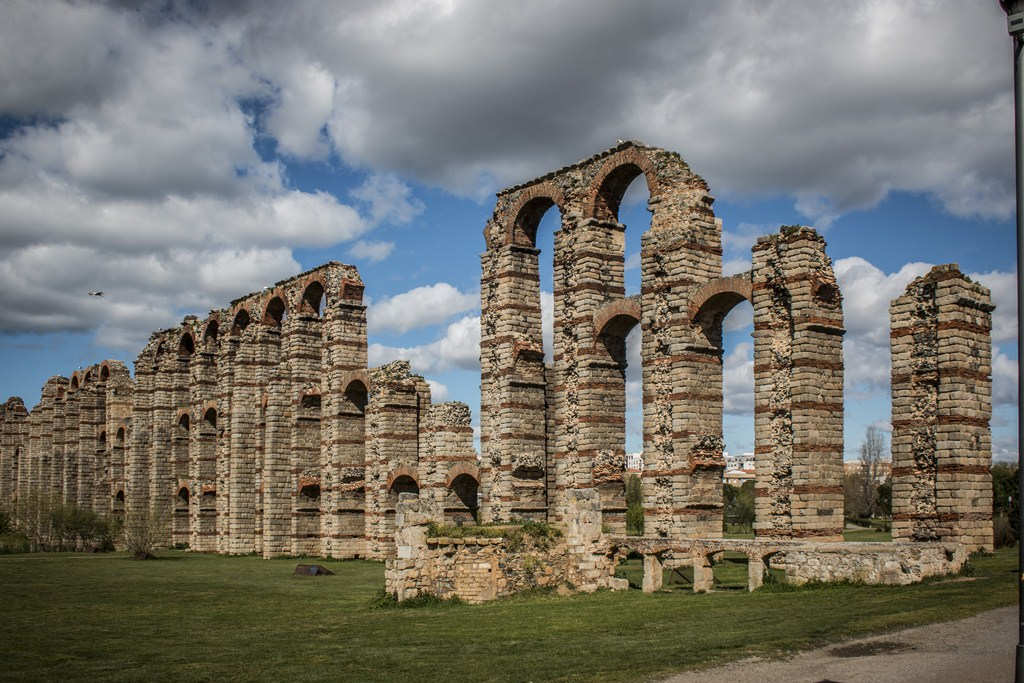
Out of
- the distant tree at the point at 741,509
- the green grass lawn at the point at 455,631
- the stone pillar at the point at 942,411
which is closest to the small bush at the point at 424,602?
the green grass lawn at the point at 455,631

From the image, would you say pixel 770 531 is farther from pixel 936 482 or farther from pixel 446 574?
pixel 446 574

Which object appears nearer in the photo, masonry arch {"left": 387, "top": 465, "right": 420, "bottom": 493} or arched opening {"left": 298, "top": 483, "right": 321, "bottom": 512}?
masonry arch {"left": 387, "top": 465, "right": 420, "bottom": 493}

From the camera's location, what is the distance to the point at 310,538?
125 feet

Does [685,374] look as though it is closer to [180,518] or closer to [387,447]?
[387,447]

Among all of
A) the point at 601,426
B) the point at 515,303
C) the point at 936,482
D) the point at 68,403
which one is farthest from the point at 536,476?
the point at 68,403

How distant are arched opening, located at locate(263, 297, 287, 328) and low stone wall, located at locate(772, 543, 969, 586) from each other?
29.9 metres

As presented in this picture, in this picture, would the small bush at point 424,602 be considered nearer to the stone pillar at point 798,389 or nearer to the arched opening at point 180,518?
the stone pillar at point 798,389

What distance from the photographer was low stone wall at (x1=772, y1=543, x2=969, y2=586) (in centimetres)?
1592

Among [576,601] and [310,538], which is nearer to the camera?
[576,601]

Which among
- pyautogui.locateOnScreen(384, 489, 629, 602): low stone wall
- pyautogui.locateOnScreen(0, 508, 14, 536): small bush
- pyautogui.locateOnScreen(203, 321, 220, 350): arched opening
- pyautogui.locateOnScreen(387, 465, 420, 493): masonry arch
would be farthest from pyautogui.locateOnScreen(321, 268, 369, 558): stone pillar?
pyautogui.locateOnScreen(0, 508, 14, 536): small bush

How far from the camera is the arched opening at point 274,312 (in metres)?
42.2

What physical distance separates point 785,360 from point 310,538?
77.3 ft

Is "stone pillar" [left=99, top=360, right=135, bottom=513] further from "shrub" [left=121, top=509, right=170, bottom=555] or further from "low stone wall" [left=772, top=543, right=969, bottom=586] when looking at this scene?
"low stone wall" [left=772, top=543, right=969, bottom=586]

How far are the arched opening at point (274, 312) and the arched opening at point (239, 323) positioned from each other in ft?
6.87
